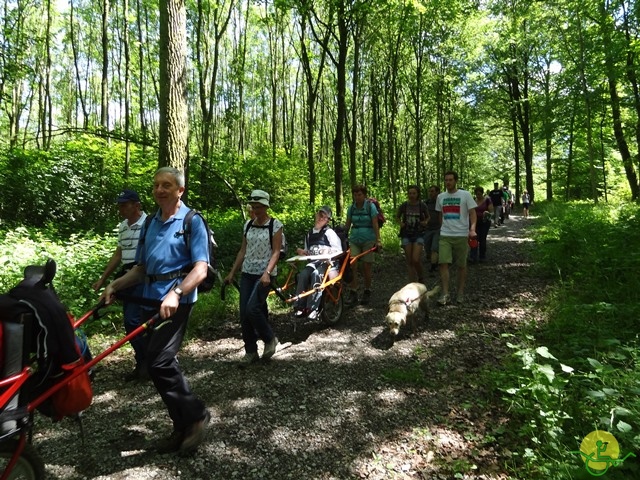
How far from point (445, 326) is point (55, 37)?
2771 cm

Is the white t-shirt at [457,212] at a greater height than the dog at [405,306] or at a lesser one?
greater

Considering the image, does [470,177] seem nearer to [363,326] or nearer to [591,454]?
[363,326]

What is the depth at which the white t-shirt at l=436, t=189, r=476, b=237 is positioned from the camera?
6715mm

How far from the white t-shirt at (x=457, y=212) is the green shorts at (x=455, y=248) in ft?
0.31

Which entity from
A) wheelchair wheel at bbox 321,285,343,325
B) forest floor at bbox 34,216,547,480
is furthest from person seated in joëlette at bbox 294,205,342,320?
forest floor at bbox 34,216,547,480

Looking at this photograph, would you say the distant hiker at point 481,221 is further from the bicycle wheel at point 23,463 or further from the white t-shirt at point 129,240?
the bicycle wheel at point 23,463

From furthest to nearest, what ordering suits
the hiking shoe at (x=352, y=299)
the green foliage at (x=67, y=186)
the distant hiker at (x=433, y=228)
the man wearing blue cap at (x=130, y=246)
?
the green foliage at (x=67, y=186)
the distant hiker at (x=433, y=228)
the hiking shoe at (x=352, y=299)
the man wearing blue cap at (x=130, y=246)

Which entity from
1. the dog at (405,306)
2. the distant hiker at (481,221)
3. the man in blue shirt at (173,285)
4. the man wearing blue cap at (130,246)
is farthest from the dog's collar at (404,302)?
the distant hiker at (481,221)

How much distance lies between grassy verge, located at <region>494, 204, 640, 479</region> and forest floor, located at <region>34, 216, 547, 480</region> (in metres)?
0.28

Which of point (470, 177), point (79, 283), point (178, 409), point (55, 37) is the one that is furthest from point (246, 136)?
point (178, 409)

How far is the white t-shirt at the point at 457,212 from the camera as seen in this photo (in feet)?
22.0

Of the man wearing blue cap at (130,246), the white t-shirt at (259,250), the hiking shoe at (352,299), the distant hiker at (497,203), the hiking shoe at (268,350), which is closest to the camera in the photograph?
the man wearing blue cap at (130,246)

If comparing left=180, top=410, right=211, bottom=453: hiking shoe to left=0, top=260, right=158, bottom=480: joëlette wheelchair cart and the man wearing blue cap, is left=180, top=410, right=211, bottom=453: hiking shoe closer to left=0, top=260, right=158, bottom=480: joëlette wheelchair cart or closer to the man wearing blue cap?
left=0, top=260, right=158, bottom=480: joëlette wheelchair cart

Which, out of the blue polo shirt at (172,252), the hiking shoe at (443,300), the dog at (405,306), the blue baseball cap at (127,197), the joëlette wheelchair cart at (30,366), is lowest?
the hiking shoe at (443,300)
